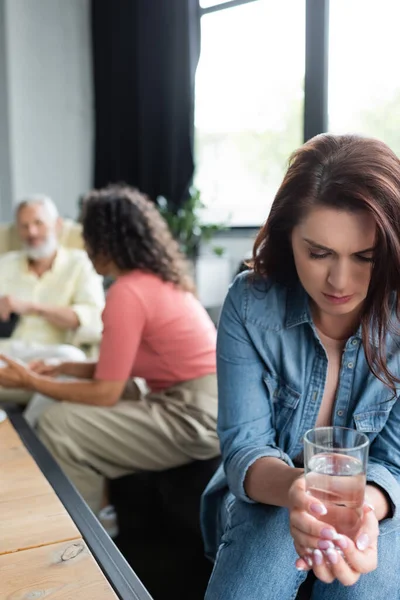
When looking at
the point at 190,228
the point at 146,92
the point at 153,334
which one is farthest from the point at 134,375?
the point at 146,92

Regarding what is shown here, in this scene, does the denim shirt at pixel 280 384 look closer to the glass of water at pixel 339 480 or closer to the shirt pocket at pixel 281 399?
the shirt pocket at pixel 281 399

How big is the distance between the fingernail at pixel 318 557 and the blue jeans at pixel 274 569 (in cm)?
22

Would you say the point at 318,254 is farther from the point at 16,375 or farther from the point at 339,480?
the point at 16,375

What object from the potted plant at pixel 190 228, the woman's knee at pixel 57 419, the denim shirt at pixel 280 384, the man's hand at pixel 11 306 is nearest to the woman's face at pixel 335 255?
the denim shirt at pixel 280 384

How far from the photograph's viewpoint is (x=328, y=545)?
0.80m

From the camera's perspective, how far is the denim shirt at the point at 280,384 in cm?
112

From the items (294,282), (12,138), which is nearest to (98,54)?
(12,138)

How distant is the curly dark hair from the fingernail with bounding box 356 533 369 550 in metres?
1.16

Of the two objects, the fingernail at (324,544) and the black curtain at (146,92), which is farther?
the black curtain at (146,92)

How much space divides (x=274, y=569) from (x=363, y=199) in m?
0.61

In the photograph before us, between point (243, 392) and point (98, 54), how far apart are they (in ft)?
13.5

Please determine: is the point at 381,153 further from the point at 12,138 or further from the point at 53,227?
the point at 12,138

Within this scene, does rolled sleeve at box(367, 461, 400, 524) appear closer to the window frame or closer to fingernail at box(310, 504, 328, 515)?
fingernail at box(310, 504, 328, 515)

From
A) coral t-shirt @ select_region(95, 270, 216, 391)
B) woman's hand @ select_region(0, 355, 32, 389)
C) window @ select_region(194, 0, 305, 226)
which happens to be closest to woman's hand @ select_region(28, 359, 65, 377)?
woman's hand @ select_region(0, 355, 32, 389)
